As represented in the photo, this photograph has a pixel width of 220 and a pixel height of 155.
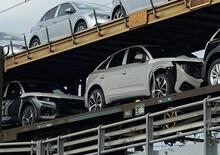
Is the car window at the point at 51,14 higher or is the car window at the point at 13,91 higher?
the car window at the point at 51,14

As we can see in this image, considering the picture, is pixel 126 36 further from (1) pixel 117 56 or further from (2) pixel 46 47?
(2) pixel 46 47

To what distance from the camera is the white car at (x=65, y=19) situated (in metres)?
17.9

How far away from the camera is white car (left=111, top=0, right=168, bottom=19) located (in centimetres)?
1450

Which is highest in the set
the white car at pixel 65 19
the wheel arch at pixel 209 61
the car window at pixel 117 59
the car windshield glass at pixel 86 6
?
the car windshield glass at pixel 86 6

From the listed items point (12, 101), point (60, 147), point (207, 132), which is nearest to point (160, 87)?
point (60, 147)

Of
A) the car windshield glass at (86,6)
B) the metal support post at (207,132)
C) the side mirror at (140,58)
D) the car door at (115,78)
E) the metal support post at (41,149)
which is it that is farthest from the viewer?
the car windshield glass at (86,6)

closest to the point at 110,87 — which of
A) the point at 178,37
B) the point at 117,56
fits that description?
the point at 117,56

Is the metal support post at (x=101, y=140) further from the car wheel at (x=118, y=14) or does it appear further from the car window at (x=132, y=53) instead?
the car wheel at (x=118, y=14)

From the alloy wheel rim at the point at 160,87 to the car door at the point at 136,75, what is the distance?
35 centimetres

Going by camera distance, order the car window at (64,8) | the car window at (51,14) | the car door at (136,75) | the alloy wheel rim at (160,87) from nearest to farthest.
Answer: the alloy wheel rim at (160,87) → the car door at (136,75) → the car window at (64,8) → the car window at (51,14)

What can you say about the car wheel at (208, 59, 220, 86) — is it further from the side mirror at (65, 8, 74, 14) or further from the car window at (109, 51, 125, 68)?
the side mirror at (65, 8, 74, 14)

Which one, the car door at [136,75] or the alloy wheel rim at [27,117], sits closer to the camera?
the car door at [136,75]

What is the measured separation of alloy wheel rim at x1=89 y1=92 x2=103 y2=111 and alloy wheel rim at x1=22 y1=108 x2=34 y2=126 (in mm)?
1974

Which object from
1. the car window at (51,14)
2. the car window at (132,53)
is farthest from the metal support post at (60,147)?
the car window at (51,14)
